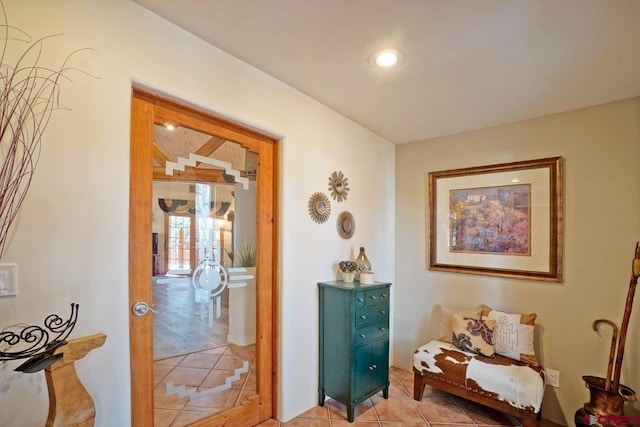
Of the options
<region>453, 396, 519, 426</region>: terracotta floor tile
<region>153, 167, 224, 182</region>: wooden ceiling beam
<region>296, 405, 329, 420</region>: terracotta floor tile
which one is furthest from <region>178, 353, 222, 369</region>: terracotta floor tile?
<region>453, 396, 519, 426</region>: terracotta floor tile

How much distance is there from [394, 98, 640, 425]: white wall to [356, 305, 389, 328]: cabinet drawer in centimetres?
89

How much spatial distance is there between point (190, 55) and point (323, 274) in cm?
178

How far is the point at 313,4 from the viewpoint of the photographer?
1424mm

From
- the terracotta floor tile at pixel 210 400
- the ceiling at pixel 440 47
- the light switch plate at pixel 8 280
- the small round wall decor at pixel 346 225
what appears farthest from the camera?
the small round wall decor at pixel 346 225

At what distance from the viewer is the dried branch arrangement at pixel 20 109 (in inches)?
43.7

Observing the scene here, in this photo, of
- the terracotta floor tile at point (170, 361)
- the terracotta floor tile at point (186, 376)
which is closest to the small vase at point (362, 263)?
the terracotta floor tile at point (186, 376)

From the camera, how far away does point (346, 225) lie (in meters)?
2.79

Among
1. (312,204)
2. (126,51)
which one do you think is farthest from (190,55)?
(312,204)

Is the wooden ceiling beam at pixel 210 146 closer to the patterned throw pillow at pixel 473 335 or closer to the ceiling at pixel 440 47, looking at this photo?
the ceiling at pixel 440 47

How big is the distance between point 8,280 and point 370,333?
2.13m

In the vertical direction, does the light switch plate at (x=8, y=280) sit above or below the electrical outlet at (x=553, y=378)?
above

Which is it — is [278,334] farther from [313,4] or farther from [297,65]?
[313,4]

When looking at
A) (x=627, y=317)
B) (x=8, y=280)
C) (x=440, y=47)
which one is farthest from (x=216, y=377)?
(x=627, y=317)

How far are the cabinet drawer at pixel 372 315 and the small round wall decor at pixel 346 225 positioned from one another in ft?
2.20
